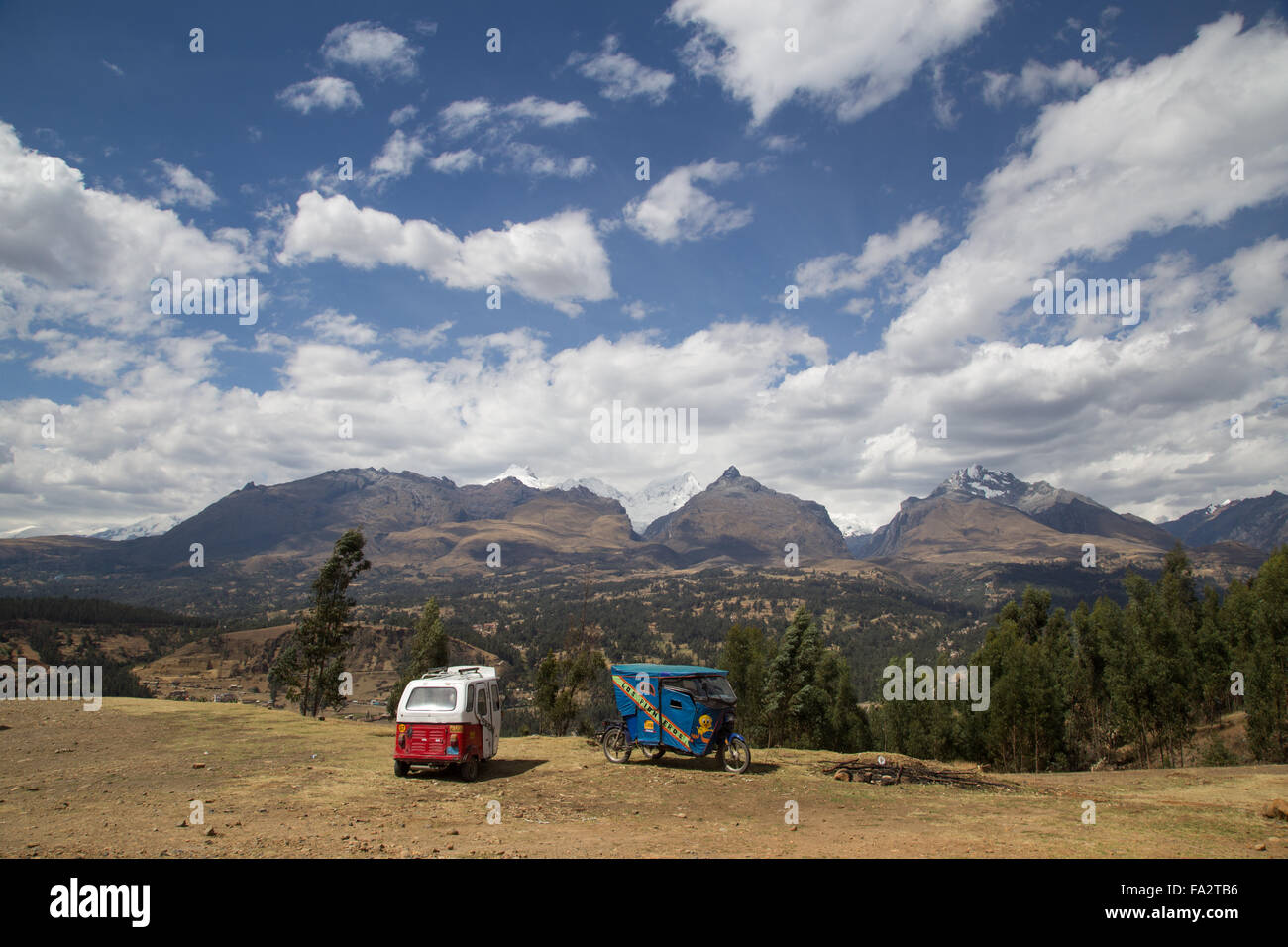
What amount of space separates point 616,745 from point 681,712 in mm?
3191

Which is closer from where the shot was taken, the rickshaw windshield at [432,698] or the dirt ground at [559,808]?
the dirt ground at [559,808]

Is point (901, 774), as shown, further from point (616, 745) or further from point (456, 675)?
point (456, 675)

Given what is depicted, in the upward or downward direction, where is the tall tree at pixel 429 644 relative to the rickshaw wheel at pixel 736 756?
downward

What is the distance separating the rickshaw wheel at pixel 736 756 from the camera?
1888 centimetres

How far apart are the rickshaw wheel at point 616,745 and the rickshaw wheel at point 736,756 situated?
10.4 ft

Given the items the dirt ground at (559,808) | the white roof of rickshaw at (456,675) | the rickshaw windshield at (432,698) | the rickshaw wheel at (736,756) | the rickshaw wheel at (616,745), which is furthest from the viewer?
the rickshaw wheel at (616,745)

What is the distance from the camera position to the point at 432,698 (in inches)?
704

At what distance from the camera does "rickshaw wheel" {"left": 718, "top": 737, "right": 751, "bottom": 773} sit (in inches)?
743

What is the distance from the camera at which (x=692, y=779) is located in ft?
57.4

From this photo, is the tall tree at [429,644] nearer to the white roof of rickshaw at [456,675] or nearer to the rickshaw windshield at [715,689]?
the white roof of rickshaw at [456,675]

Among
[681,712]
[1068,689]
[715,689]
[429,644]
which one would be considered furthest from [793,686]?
[681,712]

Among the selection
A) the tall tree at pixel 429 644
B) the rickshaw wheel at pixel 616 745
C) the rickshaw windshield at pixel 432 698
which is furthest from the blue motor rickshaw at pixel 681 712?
the tall tree at pixel 429 644

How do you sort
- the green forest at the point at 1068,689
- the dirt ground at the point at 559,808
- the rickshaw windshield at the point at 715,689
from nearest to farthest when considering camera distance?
the dirt ground at the point at 559,808 < the rickshaw windshield at the point at 715,689 < the green forest at the point at 1068,689
